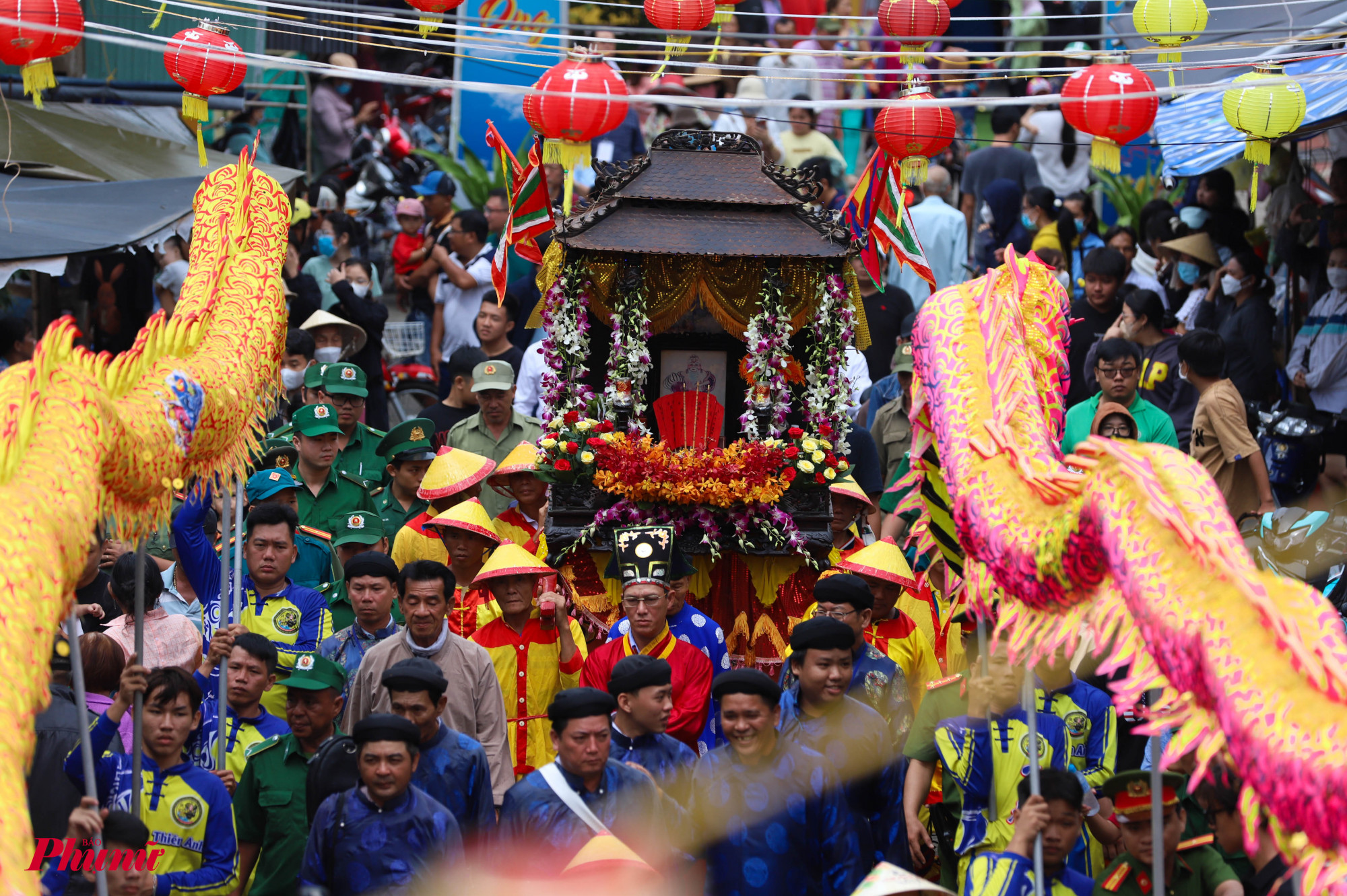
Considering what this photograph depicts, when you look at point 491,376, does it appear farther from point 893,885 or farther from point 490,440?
point 893,885

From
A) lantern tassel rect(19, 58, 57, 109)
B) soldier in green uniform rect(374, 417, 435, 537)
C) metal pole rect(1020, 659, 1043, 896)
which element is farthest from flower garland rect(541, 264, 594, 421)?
metal pole rect(1020, 659, 1043, 896)

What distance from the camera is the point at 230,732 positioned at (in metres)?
6.12

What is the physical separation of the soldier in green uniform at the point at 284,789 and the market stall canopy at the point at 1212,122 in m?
5.50

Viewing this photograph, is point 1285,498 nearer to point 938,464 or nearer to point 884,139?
point 884,139

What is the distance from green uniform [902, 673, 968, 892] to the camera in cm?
577

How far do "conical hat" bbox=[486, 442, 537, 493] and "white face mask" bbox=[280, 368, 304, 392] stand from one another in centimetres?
175

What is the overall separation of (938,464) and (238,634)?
295 cm

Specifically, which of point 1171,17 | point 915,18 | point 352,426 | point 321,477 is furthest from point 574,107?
Result: point 1171,17

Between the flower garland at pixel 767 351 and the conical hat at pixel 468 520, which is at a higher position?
the flower garland at pixel 767 351

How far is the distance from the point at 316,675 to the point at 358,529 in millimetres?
2188

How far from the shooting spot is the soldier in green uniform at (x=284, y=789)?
18.9ft

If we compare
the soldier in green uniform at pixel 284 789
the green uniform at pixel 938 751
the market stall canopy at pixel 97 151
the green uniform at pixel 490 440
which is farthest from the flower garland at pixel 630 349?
the green uniform at pixel 938 751

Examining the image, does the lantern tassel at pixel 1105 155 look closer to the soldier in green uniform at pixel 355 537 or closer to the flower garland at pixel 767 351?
the flower garland at pixel 767 351

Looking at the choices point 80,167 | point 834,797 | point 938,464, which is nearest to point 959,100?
point 938,464
